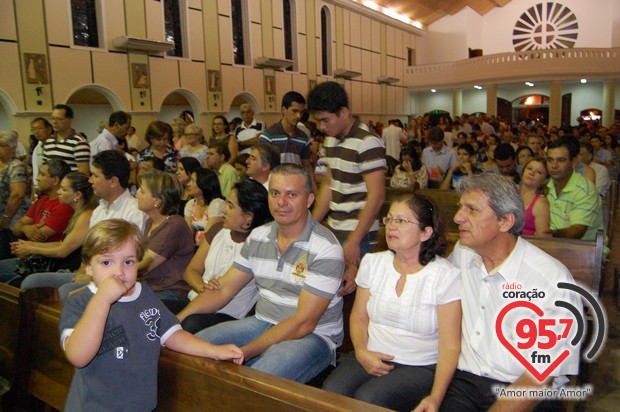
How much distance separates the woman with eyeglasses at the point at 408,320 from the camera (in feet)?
6.66

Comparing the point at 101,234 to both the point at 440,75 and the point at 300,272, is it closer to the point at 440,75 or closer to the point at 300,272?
the point at 300,272

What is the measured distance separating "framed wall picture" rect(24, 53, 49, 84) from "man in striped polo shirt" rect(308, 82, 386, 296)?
843cm

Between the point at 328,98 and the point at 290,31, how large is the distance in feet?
47.7

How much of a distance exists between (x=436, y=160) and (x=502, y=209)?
471 cm

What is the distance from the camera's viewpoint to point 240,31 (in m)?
14.9

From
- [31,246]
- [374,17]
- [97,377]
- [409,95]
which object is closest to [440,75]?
[409,95]

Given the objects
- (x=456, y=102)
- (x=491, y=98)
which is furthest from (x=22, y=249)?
(x=456, y=102)

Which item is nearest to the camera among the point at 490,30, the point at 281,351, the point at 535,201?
the point at 281,351

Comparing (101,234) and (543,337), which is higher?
(101,234)

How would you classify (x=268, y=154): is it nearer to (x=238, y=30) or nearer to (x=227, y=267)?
(x=227, y=267)

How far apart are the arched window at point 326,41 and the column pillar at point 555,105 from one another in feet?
29.3

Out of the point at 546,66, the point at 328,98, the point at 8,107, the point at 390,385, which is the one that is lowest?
the point at 390,385

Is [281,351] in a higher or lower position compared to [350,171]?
lower

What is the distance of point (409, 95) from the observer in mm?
25047
